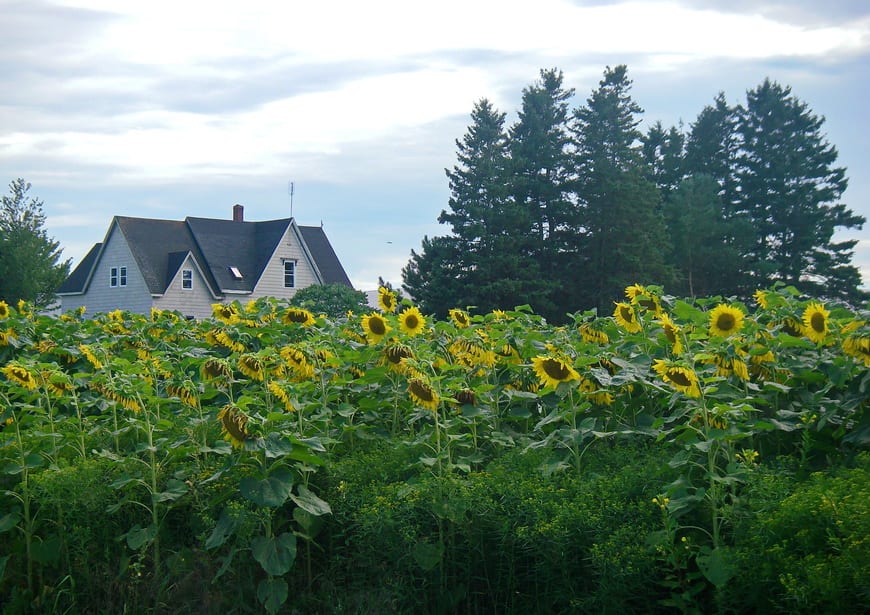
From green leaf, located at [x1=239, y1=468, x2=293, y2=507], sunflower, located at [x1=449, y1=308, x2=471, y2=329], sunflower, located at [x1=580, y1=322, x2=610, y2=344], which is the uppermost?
sunflower, located at [x1=449, y1=308, x2=471, y2=329]

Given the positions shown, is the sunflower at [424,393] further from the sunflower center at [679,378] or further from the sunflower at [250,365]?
the sunflower center at [679,378]

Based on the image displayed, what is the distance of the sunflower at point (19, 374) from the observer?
4441 mm

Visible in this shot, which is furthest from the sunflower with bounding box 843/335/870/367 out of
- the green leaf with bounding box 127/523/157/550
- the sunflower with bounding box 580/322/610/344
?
the green leaf with bounding box 127/523/157/550

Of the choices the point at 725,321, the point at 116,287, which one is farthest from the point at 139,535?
the point at 116,287

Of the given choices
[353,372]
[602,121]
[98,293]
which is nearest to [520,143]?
[602,121]

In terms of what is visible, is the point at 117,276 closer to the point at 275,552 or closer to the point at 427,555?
the point at 275,552

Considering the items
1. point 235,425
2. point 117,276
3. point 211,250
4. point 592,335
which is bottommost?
point 235,425

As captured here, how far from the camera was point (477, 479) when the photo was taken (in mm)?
A: 3633

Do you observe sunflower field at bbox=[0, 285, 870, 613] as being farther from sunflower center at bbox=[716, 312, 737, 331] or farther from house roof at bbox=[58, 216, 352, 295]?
house roof at bbox=[58, 216, 352, 295]

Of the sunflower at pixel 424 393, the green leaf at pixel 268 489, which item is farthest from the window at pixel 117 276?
the green leaf at pixel 268 489

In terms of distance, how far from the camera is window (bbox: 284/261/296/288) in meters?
38.2

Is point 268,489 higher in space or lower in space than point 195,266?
lower

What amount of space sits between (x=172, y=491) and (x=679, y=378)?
7.29 feet

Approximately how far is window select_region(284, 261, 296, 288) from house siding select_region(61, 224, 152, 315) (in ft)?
18.3
